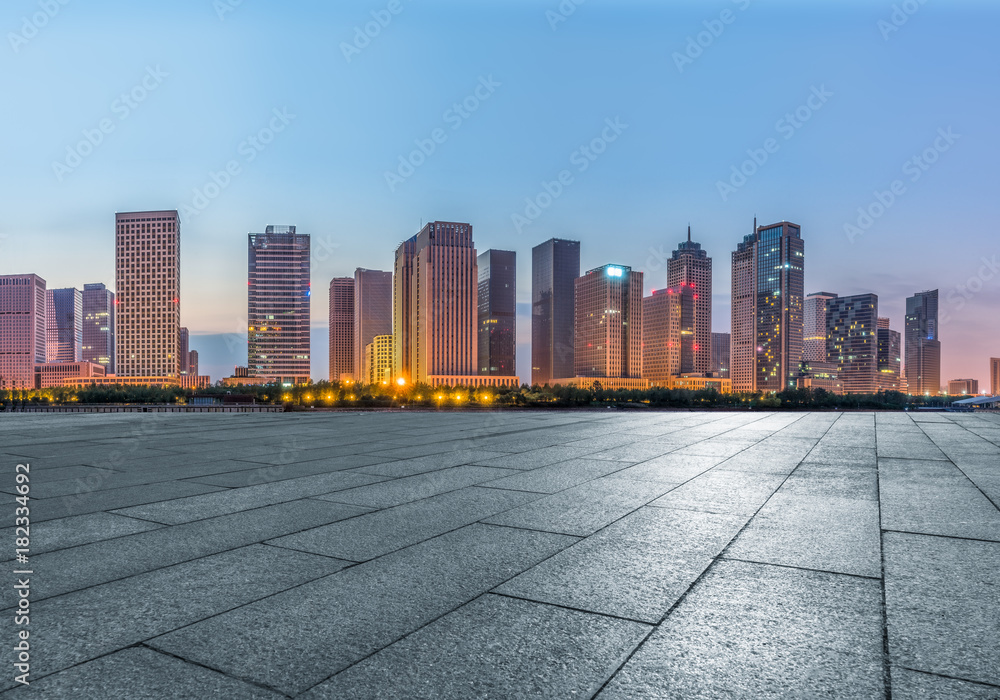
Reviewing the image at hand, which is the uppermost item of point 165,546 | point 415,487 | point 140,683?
point 140,683

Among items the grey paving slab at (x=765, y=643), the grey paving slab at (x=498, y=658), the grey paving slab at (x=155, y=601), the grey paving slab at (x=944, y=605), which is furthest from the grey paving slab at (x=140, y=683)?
the grey paving slab at (x=944, y=605)

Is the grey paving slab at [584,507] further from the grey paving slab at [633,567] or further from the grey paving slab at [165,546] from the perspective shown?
the grey paving slab at [165,546]

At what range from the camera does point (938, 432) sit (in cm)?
1711

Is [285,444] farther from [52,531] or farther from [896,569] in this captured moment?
[896,569]

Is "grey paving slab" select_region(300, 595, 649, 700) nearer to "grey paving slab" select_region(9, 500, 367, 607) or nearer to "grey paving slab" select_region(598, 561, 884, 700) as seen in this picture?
"grey paving slab" select_region(598, 561, 884, 700)

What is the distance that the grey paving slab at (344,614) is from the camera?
3211mm

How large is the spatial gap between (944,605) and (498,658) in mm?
3328

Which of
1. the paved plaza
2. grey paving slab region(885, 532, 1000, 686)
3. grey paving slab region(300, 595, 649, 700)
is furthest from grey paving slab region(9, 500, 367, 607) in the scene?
grey paving slab region(885, 532, 1000, 686)

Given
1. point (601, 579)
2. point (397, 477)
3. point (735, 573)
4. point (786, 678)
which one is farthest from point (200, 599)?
point (397, 477)

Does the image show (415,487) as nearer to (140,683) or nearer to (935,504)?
(140,683)

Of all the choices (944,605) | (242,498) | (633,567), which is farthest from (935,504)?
(242,498)

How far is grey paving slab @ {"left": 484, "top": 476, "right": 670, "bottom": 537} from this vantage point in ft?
20.7

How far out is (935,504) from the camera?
7.20 m

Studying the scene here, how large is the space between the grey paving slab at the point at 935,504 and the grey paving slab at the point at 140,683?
6541mm
